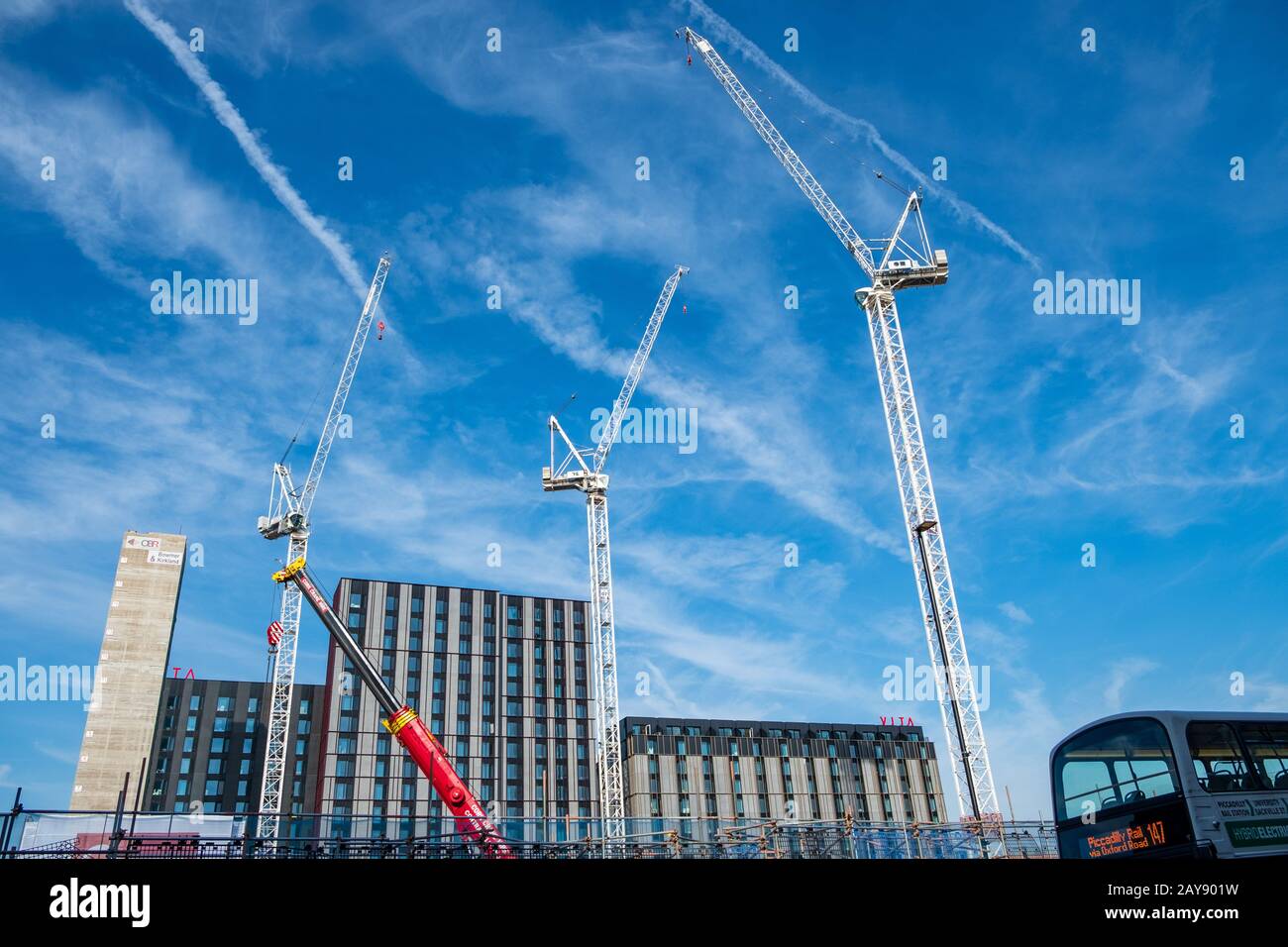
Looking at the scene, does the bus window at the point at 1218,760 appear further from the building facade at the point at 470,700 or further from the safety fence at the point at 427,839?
the building facade at the point at 470,700

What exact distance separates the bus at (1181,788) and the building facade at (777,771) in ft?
357

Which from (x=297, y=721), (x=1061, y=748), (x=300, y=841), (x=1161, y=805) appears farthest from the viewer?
(x=297, y=721)

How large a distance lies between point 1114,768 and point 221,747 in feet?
453

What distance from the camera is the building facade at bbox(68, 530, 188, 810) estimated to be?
142375 mm

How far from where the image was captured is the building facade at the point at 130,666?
14238 centimetres

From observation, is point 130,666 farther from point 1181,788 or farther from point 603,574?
point 1181,788

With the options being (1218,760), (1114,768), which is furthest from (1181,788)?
(1114,768)

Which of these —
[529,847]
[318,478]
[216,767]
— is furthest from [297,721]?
[529,847]

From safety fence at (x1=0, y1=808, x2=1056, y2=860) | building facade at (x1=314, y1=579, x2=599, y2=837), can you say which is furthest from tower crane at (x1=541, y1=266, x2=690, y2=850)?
safety fence at (x1=0, y1=808, x2=1056, y2=860)

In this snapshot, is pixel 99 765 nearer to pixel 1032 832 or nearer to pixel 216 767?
pixel 216 767

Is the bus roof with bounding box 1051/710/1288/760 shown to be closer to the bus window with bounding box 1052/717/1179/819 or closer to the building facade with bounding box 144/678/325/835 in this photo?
the bus window with bounding box 1052/717/1179/819

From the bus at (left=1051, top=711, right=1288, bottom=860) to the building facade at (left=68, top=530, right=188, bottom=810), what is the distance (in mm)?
154301
